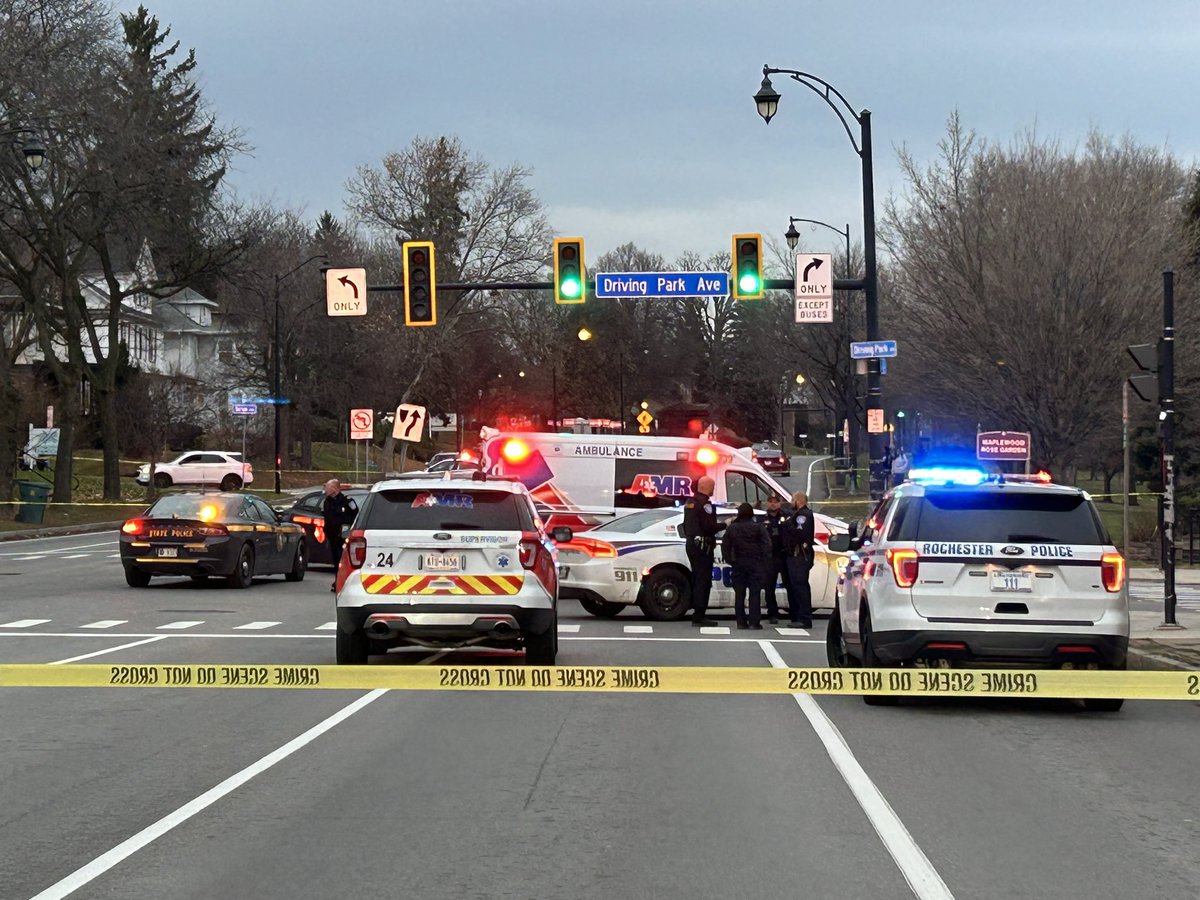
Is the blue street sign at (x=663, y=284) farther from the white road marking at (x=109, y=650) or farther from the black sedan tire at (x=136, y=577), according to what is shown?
the white road marking at (x=109, y=650)

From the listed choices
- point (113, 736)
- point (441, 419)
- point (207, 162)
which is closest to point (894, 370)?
point (207, 162)

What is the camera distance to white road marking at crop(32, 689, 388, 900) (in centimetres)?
668

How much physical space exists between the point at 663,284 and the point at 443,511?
18459mm

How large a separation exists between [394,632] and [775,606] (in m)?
7.61

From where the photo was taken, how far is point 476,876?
22.5 feet

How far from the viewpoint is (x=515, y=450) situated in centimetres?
2866

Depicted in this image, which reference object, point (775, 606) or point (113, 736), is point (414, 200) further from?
point (113, 736)

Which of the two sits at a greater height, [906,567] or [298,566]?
[906,567]

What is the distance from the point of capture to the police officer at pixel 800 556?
19938 millimetres

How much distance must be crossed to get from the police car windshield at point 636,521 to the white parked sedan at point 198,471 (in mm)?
45254

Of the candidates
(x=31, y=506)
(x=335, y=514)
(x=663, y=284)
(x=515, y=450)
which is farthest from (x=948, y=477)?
(x=31, y=506)

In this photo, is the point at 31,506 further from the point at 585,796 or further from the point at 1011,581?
the point at 585,796

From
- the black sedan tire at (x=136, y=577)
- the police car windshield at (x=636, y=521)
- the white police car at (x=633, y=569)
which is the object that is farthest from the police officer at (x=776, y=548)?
the black sedan tire at (x=136, y=577)

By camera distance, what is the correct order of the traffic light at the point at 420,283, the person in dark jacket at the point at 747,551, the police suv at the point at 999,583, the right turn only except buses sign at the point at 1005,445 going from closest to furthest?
1. the police suv at the point at 999,583
2. the person in dark jacket at the point at 747,551
3. the right turn only except buses sign at the point at 1005,445
4. the traffic light at the point at 420,283
